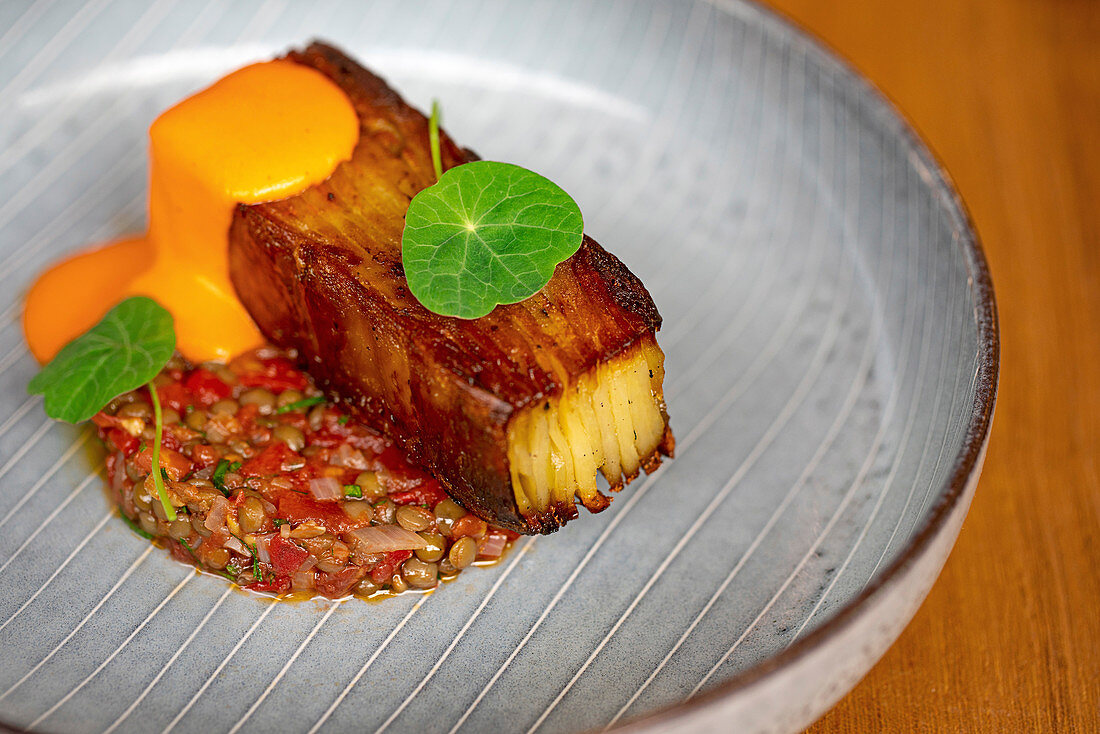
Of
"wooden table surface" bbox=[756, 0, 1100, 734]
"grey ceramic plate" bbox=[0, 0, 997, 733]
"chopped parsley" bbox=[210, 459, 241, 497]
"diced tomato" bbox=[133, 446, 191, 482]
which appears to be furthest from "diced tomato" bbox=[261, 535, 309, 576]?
"wooden table surface" bbox=[756, 0, 1100, 734]

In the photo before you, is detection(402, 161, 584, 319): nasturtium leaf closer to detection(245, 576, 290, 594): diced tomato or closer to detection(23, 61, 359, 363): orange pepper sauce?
Answer: detection(23, 61, 359, 363): orange pepper sauce

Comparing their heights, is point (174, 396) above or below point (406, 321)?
below

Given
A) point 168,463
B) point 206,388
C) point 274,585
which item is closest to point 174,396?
point 206,388

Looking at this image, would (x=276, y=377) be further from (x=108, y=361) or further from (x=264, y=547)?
(x=264, y=547)

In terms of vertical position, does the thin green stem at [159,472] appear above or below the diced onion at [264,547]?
above

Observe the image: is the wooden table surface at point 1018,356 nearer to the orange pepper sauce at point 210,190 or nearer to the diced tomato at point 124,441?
the diced tomato at point 124,441

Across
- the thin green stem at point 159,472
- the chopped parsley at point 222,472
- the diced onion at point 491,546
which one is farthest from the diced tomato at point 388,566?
the thin green stem at point 159,472
